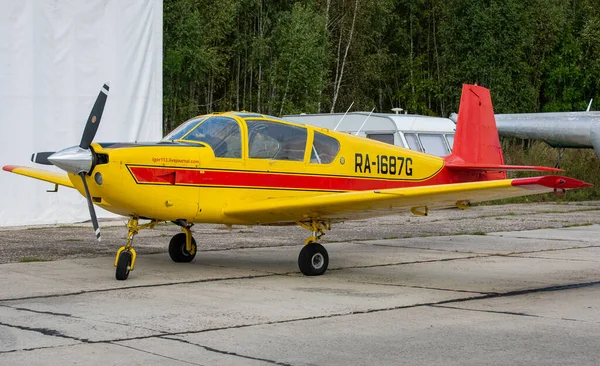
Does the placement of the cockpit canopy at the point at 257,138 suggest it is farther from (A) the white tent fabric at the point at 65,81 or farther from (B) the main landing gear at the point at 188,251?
(A) the white tent fabric at the point at 65,81

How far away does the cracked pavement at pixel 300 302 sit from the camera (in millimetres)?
5912

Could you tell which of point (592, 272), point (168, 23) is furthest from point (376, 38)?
Result: point (592, 272)

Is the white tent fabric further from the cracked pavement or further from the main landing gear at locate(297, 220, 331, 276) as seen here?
the main landing gear at locate(297, 220, 331, 276)

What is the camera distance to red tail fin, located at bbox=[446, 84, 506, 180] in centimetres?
1243

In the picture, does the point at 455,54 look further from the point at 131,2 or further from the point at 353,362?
the point at 353,362

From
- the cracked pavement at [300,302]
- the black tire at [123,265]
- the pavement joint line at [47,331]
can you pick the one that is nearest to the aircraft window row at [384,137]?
the cracked pavement at [300,302]

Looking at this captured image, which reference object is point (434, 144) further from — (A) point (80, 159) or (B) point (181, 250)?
(A) point (80, 159)

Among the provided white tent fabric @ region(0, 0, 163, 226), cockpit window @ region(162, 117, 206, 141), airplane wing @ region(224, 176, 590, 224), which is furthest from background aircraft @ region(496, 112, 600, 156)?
cockpit window @ region(162, 117, 206, 141)

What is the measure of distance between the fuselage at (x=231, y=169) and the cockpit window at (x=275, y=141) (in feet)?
0.04

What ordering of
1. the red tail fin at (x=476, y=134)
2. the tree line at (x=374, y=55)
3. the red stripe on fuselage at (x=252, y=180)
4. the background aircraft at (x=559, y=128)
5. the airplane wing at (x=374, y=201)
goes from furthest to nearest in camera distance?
the tree line at (x=374, y=55) < the background aircraft at (x=559, y=128) < the red tail fin at (x=476, y=134) < the red stripe on fuselage at (x=252, y=180) < the airplane wing at (x=374, y=201)

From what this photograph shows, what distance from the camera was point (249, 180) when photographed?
9.90 meters

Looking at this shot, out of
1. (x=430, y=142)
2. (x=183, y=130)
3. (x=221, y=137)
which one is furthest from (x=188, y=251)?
(x=430, y=142)

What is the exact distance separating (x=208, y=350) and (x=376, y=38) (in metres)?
43.1

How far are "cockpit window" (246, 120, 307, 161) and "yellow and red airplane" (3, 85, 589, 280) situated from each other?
0.04 ft
